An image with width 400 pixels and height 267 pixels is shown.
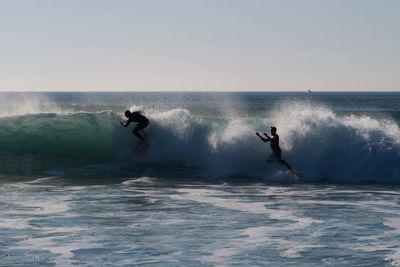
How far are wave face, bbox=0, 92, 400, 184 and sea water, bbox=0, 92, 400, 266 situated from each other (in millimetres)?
41

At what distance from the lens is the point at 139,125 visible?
2484 centimetres

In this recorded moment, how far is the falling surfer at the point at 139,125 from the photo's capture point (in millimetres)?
23766

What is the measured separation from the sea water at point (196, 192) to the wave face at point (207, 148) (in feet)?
0.14

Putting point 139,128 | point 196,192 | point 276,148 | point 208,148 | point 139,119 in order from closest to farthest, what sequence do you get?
1. point 196,192
2. point 276,148
3. point 139,119
4. point 139,128
5. point 208,148

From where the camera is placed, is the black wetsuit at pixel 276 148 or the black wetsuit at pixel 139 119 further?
the black wetsuit at pixel 139 119

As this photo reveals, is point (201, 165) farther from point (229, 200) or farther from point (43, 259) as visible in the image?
point (43, 259)

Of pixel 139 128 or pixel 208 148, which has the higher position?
pixel 139 128

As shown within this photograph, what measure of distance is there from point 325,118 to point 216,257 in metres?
15.7

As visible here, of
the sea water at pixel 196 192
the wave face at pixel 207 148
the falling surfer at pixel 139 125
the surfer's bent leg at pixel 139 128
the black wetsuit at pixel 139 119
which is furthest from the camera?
the surfer's bent leg at pixel 139 128

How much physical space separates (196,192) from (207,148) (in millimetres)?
7107

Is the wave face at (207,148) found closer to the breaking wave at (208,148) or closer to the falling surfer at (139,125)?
the breaking wave at (208,148)

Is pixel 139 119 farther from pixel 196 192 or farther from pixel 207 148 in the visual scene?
pixel 196 192

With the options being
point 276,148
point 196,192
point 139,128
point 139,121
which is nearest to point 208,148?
point 139,128

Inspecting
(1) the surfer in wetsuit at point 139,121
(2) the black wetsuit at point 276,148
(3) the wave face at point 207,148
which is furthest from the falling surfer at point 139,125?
(2) the black wetsuit at point 276,148
